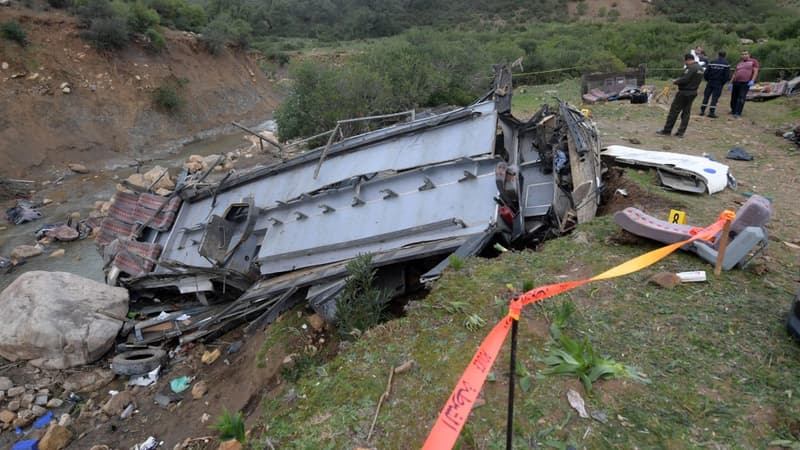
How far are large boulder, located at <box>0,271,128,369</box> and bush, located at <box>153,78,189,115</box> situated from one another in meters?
14.5

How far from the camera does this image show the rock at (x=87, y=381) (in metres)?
5.16

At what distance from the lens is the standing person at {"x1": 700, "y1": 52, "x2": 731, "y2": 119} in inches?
343

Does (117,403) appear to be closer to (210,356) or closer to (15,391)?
(210,356)

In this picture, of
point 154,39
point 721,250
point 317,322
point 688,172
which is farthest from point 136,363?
point 154,39

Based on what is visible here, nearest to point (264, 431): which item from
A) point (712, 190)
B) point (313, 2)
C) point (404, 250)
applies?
point (404, 250)

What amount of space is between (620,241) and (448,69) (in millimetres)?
13149

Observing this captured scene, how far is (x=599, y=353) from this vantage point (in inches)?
107

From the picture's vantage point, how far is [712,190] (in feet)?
16.5

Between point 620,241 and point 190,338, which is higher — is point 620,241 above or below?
above

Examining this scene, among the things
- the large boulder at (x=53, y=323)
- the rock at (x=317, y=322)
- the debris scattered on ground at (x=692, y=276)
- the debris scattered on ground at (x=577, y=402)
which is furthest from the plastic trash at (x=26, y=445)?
the debris scattered on ground at (x=692, y=276)

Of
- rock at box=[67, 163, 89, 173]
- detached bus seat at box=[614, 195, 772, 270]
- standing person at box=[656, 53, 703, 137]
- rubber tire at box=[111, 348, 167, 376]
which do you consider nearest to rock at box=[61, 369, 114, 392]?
rubber tire at box=[111, 348, 167, 376]

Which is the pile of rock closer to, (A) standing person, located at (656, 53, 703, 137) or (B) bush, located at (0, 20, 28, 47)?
(A) standing person, located at (656, 53, 703, 137)

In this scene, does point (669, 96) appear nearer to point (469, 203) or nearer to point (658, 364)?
point (469, 203)

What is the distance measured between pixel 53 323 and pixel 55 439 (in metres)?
1.46
